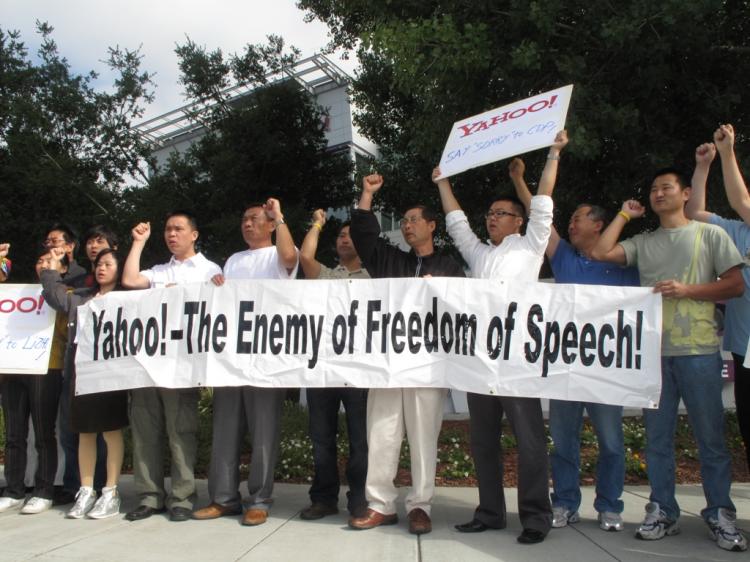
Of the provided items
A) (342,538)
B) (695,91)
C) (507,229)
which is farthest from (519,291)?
(695,91)

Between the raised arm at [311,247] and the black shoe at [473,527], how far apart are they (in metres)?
1.92

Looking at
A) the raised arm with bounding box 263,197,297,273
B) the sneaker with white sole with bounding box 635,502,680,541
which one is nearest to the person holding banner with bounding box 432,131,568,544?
the sneaker with white sole with bounding box 635,502,680,541

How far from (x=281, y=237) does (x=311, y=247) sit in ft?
0.71

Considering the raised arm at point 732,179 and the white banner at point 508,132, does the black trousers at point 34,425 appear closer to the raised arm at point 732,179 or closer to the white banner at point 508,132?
the white banner at point 508,132

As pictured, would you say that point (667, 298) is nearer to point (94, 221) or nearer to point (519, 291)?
point (519, 291)

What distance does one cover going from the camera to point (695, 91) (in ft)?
25.2

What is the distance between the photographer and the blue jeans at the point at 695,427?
389cm

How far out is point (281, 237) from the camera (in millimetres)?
4574

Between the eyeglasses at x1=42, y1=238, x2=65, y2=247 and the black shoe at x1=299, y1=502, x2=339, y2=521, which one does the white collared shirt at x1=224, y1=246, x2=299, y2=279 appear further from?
the black shoe at x1=299, y1=502, x2=339, y2=521

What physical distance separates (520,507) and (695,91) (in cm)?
564

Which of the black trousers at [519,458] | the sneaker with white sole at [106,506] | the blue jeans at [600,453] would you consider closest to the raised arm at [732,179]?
the blue jeans at [600,453]

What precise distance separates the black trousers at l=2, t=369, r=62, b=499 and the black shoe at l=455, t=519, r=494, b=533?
2940mm

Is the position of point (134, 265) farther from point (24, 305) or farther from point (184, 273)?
point (24, 305)

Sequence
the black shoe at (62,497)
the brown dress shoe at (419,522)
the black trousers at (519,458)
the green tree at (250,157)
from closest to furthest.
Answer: the black trousers at (519,458)
the brown dress shoe at (419,522)
the black shoe at (62,497)
the green tree at (250,157)
